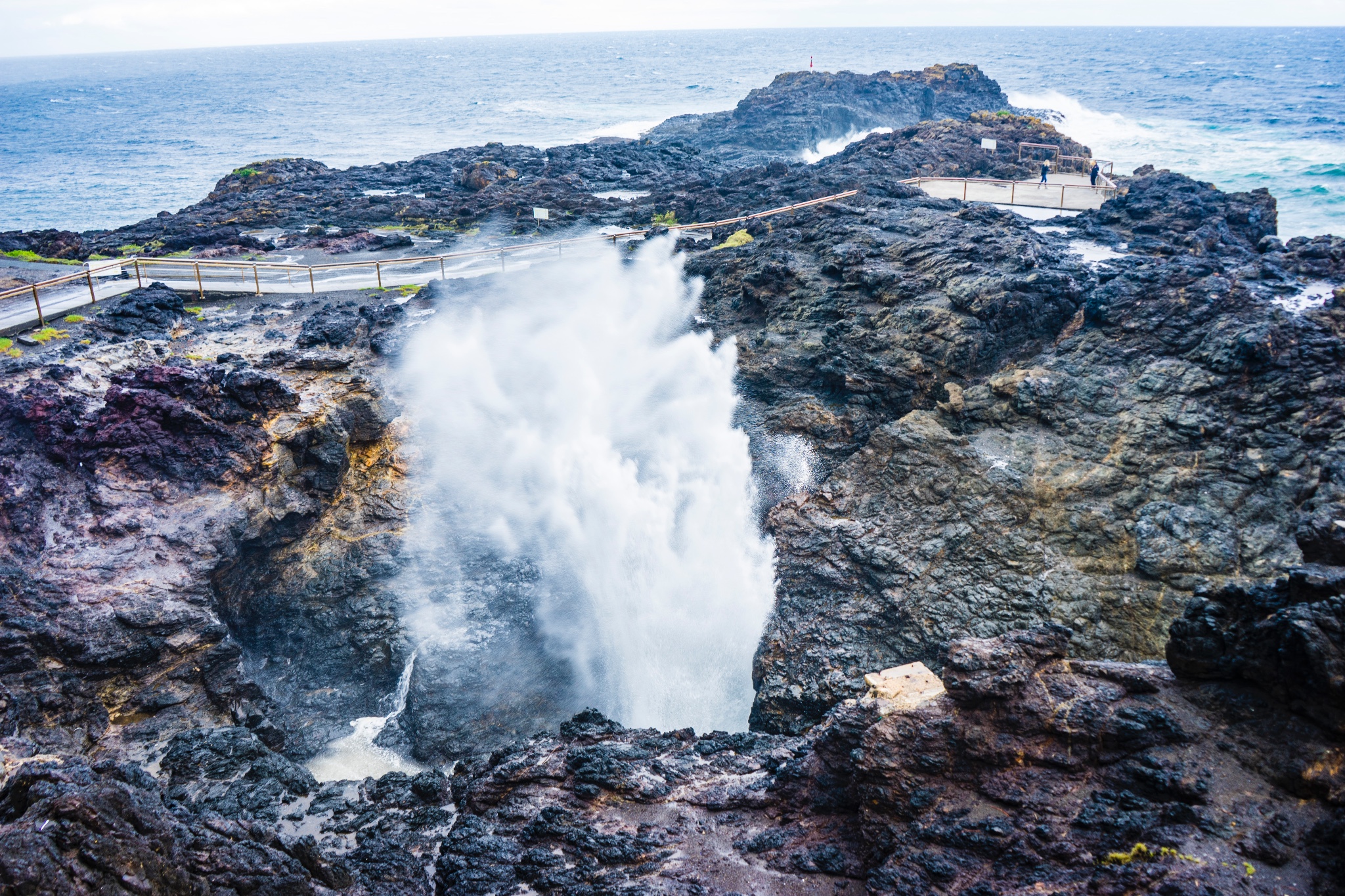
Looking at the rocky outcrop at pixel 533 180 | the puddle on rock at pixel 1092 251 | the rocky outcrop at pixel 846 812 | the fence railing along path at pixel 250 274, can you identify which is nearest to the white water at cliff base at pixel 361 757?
the rocky outcrop at pixel 846 812

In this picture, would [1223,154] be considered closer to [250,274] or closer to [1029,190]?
[1029,190]

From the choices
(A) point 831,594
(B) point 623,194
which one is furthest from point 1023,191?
(A) point 831,594

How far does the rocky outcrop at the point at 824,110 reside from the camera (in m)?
57.1

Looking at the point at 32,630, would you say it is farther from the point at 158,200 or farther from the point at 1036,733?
the point at 158,200

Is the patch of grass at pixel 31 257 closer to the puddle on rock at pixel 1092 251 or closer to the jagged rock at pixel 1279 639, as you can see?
the jagged rock at pixel 1279 639

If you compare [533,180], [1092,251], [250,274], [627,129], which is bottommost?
[1092,251]

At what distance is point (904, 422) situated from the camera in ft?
54.0

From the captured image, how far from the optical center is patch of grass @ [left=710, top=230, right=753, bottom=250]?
2698cm

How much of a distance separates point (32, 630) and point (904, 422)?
598 inches

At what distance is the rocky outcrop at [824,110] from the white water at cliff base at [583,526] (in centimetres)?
3633

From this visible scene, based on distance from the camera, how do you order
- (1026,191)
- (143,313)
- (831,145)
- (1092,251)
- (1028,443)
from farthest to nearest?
1. (831,145)
2. (1026,191)
3. (1092,251)
4. (143,313)
5. (1028,443)

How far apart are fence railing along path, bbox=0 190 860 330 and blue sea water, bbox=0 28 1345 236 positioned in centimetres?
3267

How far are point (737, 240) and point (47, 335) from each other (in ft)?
63.5

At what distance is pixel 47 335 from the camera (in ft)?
57.9
